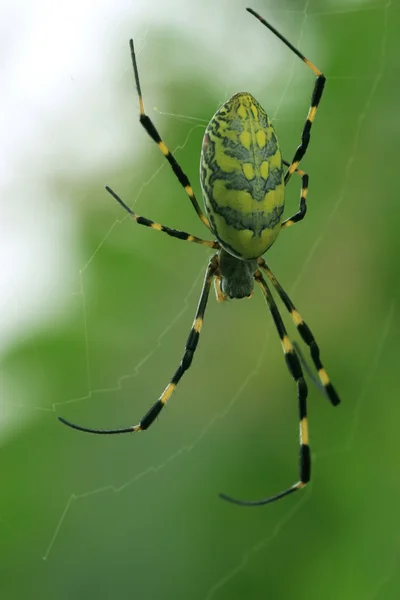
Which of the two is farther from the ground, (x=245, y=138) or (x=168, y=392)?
(x=245, y=138)

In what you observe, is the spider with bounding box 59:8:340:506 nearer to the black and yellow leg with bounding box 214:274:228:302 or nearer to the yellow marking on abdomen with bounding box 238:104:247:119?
the yellow marking on abdomen with bounding box 238:104:247:119

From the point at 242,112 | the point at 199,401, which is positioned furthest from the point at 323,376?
the point at 242,112

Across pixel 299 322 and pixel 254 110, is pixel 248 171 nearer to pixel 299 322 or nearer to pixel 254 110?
pixel 254 110

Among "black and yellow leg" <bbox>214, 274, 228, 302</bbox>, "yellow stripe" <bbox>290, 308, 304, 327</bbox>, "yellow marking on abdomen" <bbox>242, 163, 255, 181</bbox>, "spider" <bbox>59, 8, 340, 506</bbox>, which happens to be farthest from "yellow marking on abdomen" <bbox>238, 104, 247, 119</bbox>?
"yellow stripe" <bbox>290, 308, 304, 327</bbox>

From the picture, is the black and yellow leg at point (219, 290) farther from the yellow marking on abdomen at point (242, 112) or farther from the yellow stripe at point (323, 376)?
the yellow marking on abdomen at point (242, 112)

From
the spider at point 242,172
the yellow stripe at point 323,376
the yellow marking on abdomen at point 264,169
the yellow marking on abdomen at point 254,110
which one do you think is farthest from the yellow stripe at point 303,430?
the yellow marking on abdomen at point 254,110
